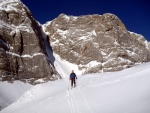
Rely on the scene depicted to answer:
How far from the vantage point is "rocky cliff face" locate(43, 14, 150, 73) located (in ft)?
338

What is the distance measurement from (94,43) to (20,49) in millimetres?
34787

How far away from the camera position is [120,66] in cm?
9919

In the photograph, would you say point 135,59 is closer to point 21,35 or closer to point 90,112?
point 21,35

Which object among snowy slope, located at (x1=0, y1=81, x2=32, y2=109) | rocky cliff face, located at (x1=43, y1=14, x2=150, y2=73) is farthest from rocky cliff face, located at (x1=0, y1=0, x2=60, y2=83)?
rocky cliff face, located at (x1=43, y1=14, x2=150, y2=73)

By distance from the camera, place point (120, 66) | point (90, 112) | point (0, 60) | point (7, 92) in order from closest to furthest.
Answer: point (90, 112), point (7, 92), point (0, 60), point (120, 66)

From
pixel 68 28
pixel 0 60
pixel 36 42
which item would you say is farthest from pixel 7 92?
pixel 68 28

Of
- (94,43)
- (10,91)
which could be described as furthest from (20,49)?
(94,43)

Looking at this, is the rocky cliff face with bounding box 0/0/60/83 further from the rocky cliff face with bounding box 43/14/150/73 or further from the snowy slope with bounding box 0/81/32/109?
the rocky cliff face with bounding box 43/14/150/73

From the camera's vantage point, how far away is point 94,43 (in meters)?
109

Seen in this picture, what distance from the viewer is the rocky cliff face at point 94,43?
103 meters

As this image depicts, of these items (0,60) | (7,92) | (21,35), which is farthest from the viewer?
(21,35)

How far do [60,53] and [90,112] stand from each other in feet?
318

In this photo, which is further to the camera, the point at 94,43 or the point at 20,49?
the point at 94,43

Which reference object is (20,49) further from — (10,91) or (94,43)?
(94,43)
